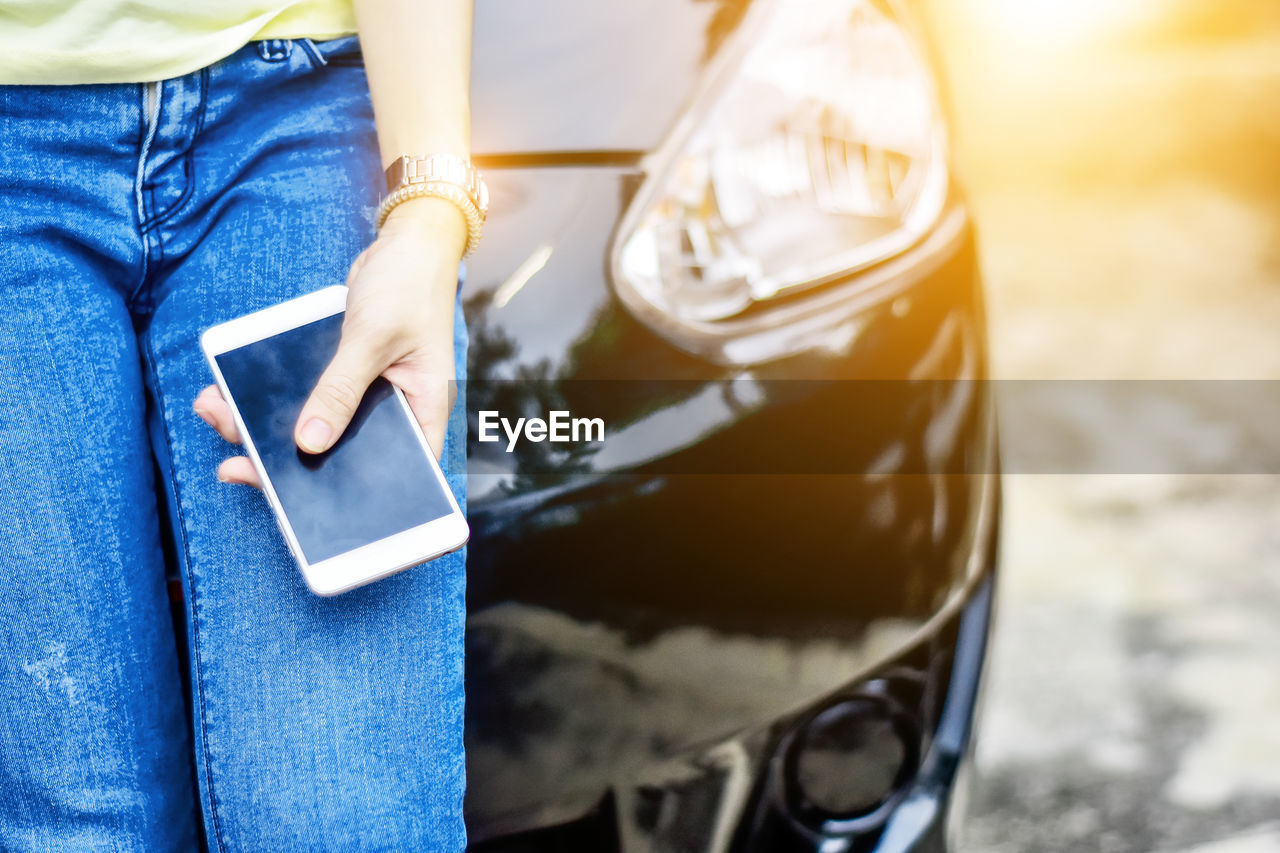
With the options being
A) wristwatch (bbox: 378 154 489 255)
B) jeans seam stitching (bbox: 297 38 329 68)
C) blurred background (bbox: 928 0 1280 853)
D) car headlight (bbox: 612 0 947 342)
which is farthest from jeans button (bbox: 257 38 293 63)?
blurred background (bbox: 928 0 1280 853)

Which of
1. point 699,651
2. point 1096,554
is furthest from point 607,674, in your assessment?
point 1096,554

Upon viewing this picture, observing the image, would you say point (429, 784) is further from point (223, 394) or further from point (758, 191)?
point (758, 191)

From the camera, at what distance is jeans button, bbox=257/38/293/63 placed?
1116 millimetres

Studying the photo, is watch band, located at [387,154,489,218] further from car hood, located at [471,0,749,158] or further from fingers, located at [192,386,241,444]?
fingers, located at [192,386,241,444]

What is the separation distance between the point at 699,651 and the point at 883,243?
521 millimetres

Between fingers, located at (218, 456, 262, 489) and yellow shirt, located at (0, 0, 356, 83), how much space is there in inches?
16.9

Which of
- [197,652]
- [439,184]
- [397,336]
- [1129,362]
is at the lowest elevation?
[1129,362]

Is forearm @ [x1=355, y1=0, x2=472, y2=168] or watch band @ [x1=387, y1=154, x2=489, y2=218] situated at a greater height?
forearm @ [x1=355, y1=0, x2=472, y2=168]

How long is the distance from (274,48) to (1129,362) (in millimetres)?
2086

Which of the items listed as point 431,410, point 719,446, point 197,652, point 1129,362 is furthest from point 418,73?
point 1129,362

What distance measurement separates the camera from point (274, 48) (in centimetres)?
112

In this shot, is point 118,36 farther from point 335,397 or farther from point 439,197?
point 335,397

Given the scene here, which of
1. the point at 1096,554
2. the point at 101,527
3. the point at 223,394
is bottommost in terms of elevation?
A: the point at 1096,554

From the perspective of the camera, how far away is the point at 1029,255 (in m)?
2.66
